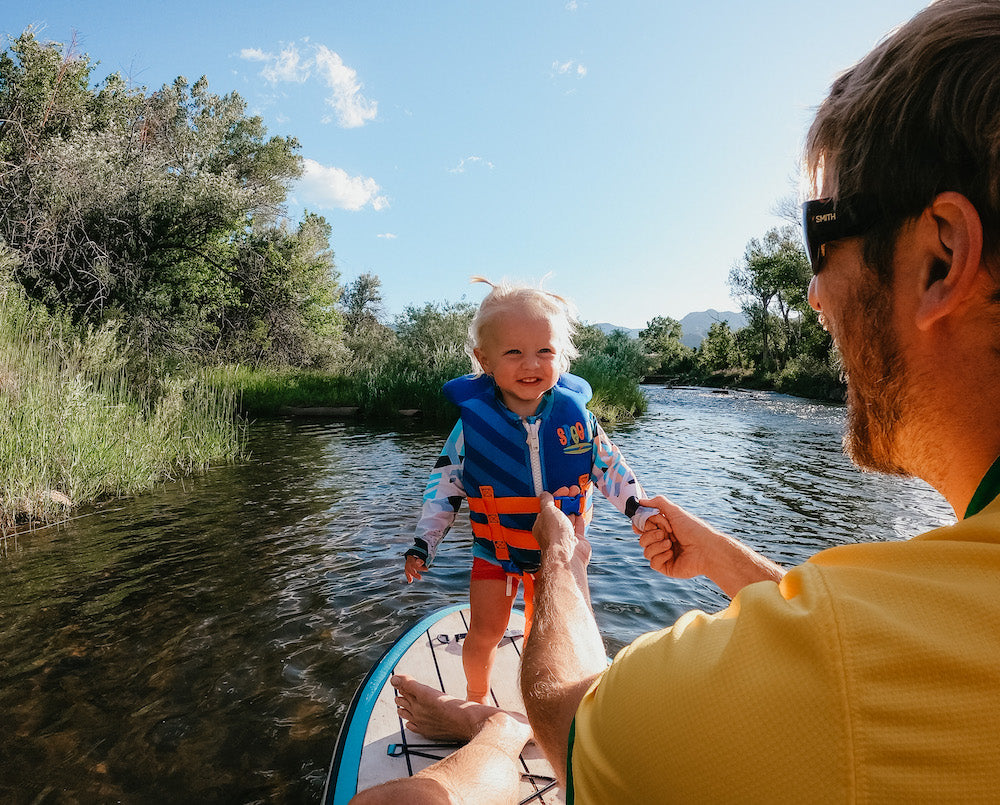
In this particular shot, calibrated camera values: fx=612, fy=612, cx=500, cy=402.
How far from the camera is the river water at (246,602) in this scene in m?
3.18

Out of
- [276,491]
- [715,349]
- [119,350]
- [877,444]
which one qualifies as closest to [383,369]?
[119,350]

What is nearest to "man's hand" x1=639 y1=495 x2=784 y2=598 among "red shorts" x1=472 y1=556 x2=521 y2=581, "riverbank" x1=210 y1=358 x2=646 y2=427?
"red shorts" x1=472 y1=556 x2=521 y2=581

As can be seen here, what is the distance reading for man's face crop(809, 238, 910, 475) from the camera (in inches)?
37.5

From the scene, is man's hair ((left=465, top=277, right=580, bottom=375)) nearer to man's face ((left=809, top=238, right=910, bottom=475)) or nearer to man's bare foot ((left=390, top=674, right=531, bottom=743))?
man's bare foot ((left=390, top=674, right=531, bottom=743))

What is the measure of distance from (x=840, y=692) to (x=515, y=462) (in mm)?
2491

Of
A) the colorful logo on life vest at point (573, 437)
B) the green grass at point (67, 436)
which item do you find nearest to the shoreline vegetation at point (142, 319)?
the green grass at point (67, 436)

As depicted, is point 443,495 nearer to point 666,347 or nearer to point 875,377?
point 875,377

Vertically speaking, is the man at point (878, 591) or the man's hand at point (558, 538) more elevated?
the man at point (878, 591)

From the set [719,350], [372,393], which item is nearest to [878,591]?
[372,393]

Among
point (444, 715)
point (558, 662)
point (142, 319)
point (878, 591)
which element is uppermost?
point (142, 319)

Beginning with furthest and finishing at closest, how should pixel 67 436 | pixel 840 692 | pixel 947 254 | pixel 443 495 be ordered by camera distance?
pixel 67 436 → pixel 443 495 → pixel 947 254 → pixel 840 692

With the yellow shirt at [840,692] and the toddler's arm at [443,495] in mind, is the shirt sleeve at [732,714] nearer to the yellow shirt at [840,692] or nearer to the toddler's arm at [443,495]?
the yellow shirt at [840,692]

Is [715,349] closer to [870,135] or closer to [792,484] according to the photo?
[792,484]

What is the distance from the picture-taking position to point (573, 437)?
3.10 meters
